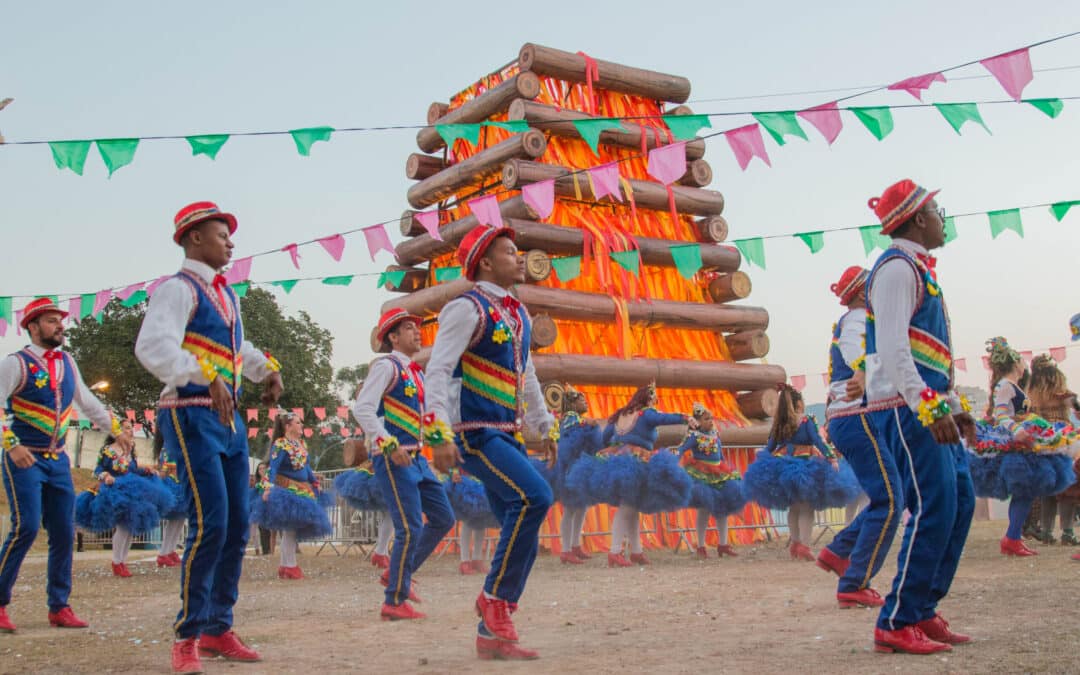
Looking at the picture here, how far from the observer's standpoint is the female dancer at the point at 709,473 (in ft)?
39.5

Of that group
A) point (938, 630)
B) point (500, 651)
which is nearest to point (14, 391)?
point (500, 651)

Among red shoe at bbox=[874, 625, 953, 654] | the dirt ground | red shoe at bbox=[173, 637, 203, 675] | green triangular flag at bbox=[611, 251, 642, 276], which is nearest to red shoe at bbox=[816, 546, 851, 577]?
the dirt ground

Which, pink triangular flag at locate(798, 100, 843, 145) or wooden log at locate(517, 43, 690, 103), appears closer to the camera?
pink triangular flag at locate(798, 100, 843, 145)

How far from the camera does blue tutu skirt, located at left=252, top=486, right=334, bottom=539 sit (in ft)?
39.9

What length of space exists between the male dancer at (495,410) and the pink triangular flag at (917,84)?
15.6 feet

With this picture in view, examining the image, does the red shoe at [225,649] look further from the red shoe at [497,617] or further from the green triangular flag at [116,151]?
the green triangular flag at [116,151]

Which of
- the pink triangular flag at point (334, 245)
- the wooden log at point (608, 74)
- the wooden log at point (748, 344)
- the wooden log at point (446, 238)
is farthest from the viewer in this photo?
the wooden log at point (748, 344)

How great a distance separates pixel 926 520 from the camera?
4.72m

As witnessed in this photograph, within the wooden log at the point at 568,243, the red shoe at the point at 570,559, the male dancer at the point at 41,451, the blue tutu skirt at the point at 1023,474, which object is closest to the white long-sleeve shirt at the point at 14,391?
the male dancer at the point at 41,451

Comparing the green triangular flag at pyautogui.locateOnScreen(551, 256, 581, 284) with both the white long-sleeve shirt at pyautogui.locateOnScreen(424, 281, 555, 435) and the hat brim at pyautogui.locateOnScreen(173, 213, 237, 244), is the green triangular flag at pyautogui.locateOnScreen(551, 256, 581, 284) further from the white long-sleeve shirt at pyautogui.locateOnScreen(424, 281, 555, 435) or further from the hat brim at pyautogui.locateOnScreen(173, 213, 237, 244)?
the hat brim at pyautogui.locateOnScreen(173, 213, 237, 244)

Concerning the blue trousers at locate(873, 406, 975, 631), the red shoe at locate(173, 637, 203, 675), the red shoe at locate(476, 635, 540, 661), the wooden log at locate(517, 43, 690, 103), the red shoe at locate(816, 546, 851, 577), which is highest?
the wooden log at locate(517, 43, 690, 103)

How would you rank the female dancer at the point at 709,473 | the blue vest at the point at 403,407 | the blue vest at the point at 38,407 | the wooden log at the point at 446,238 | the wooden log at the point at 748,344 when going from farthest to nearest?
1. the wooden log at the point at 748,344
2. the wooden log at the point at 446,238
3. the female dancer at the point at 709,473
4. the blue vest at the point at 403,407
5. the blue vest at the point at 38,407

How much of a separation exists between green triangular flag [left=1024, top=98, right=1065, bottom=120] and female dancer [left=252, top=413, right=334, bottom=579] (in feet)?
28.1

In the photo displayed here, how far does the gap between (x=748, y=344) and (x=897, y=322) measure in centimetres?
1290
